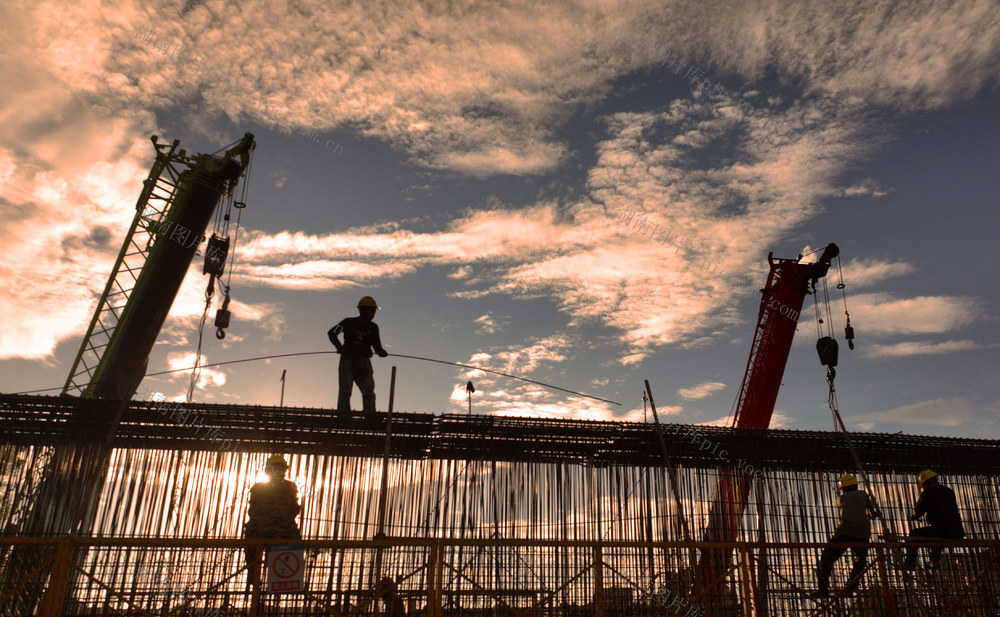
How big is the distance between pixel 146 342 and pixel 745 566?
10.5 metres

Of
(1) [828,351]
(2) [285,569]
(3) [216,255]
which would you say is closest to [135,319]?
(3) [216,255]

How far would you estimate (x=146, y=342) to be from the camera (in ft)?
40.4

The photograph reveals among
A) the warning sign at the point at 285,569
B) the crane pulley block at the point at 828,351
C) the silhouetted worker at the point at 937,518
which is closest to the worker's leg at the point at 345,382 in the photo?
the warning sign at the point at 285,569

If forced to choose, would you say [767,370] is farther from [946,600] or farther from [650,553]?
[650,553]

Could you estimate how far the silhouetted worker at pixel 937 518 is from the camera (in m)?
8.67

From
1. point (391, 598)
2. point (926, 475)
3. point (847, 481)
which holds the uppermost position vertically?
point (926, 475)

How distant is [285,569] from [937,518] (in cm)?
802

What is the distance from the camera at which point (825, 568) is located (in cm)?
838

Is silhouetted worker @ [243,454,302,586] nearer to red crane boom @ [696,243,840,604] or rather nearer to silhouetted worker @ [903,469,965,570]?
silhouetted worker @ [903,469,965,570]

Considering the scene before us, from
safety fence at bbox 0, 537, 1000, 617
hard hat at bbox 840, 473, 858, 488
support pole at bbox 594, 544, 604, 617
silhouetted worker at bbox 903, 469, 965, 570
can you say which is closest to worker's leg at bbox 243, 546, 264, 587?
safety fence at bbox 0, 537, 1000, 617

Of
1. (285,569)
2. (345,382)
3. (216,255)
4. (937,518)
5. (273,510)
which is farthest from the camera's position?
(216,255)

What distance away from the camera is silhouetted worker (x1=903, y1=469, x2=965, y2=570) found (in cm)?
867

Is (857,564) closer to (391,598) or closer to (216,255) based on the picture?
(391,598)

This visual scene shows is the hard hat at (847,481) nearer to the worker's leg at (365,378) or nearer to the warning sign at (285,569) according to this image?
the worker's leg at (365,378)
